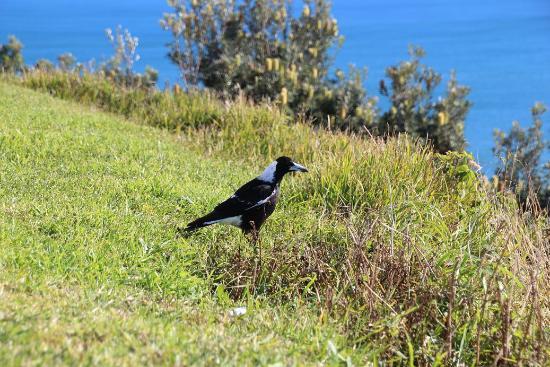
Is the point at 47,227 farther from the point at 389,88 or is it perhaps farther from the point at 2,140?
the point at 389,88

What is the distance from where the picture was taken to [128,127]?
33.6 feet

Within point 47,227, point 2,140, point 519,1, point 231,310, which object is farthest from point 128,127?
point 519,1

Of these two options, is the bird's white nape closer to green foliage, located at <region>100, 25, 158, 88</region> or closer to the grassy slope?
the grassy slope

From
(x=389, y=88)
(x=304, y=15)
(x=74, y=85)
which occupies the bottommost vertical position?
(x=74, y=85)

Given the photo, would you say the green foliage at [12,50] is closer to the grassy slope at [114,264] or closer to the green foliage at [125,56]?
the green foliage at [125,56]

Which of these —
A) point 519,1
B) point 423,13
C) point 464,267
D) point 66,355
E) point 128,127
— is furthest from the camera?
point 519,1

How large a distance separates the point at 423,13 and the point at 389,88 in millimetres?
60948

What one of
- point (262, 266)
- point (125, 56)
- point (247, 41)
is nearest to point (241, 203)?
point (262, 266)

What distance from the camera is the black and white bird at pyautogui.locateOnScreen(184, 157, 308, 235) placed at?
577 centimetres

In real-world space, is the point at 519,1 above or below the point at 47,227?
above

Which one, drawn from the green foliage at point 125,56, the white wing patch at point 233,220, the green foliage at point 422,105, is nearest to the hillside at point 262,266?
the white wing patch at point 233,220

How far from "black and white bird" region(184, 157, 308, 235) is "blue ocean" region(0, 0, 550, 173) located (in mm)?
9634

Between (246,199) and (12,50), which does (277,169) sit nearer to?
(246,199)

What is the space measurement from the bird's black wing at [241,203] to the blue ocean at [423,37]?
9693 mm
